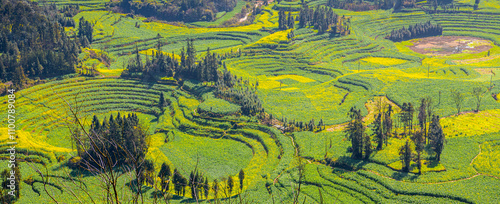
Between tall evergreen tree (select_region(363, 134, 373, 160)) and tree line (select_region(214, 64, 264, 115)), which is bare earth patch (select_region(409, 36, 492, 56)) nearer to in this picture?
tree line (select_region(214, 64, 264, 115))

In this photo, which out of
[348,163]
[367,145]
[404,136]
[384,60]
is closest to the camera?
[348,163]

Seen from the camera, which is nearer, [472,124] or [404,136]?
[404,136]

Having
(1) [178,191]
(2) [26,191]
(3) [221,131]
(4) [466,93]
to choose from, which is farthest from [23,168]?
(4) [466,93]

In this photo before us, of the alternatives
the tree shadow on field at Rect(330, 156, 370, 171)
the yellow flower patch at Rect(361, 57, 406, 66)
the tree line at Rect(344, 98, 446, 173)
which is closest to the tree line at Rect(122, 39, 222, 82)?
the tree line at Rect(344, 98, 446, 173)

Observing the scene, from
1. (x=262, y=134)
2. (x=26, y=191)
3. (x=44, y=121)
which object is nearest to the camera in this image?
(x=26, y=191)

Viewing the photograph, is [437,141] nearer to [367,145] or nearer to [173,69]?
[367,145]

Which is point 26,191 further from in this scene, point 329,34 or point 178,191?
point 329,34

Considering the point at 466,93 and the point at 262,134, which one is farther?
the point at 466,93

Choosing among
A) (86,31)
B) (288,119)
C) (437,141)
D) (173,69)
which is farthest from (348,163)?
(86,31)
